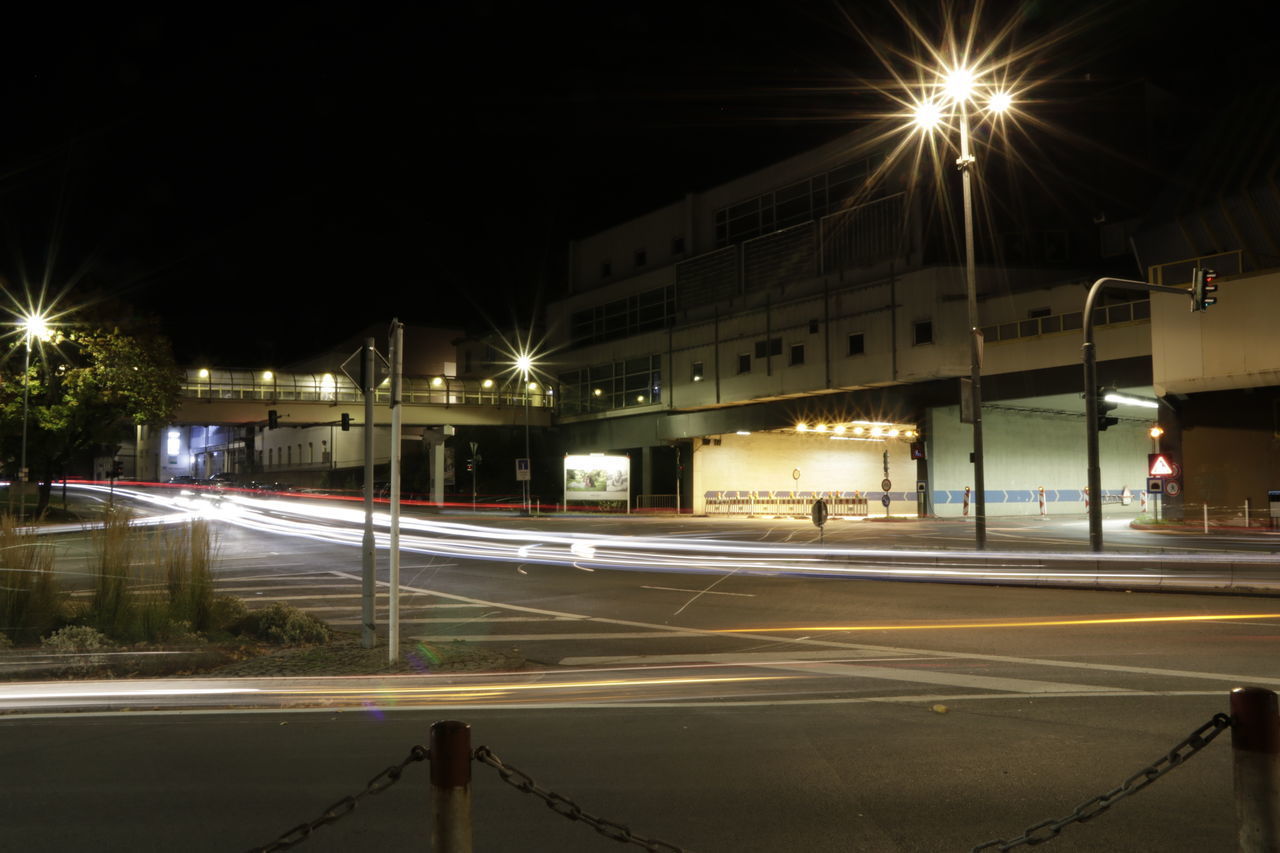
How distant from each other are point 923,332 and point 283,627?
36215 millimetres

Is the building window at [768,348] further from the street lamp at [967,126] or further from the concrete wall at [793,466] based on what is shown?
the street lamp at [967,126]

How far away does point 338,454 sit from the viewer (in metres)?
80.4

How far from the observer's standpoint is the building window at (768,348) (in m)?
49.1

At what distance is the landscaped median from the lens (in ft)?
30.6

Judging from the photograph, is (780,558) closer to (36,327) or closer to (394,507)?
(394,507)

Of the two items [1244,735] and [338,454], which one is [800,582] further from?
[338,454]

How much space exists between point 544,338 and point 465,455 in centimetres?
1070

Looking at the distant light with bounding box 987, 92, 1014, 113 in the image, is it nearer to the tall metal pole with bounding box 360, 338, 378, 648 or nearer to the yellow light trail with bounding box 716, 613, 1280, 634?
the yellow light trail with bounding box 716, 613, 1280, 634

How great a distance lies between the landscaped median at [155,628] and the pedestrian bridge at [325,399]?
38354 mm

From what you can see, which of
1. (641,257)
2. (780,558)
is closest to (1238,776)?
(780,558)

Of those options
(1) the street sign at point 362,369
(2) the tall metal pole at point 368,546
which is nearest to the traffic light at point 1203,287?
(1) the street sign at point 362,369

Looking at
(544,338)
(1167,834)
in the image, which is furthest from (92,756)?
(544,338)

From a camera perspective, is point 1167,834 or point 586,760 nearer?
point 1167,834

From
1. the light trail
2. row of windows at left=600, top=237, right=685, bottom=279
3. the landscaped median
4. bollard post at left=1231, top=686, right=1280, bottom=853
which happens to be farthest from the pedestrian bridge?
bollard post at left=1231, top=686, right=1280, bottom=853
